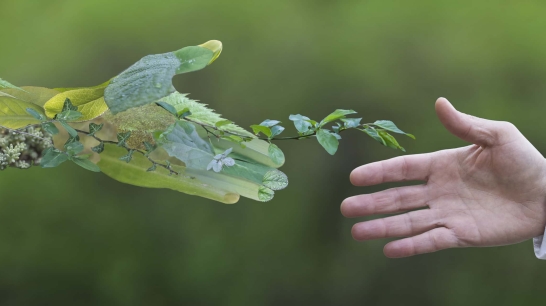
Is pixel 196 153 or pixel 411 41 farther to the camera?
pixel 411 41

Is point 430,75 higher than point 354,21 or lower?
lower

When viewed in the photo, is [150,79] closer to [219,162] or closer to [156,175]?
[219,162]

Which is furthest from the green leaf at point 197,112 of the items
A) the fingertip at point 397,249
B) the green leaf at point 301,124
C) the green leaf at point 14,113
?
the fingertip at point 397,249

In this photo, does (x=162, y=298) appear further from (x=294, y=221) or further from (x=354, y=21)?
(x=354, y=21)

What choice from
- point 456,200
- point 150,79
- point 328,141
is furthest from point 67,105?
point 456,200

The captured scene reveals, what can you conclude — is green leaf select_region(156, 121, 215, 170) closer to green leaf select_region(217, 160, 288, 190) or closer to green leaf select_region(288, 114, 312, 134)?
green leaf select_region(217, 160, 288, 190)

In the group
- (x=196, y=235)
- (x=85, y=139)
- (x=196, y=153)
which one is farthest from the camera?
(x=196, y=235)

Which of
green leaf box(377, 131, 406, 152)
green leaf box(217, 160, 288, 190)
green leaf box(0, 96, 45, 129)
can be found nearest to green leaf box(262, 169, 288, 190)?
green leaf box(217, 160, 288, 190)

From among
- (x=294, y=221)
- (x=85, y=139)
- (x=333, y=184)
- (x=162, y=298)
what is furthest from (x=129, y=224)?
(x=333, y=184)
